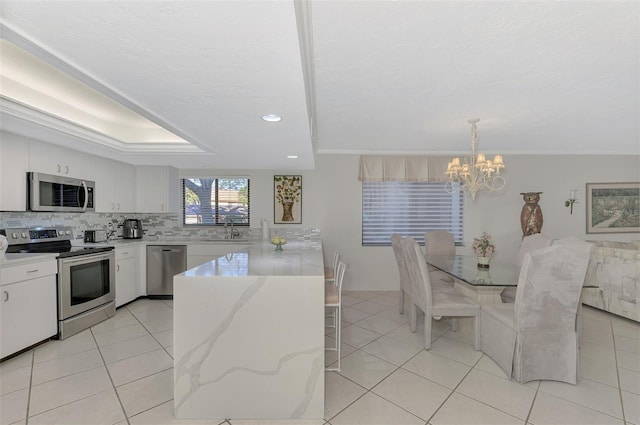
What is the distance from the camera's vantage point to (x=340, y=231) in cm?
489

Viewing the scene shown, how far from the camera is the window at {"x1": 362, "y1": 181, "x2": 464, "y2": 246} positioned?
16.3 feet

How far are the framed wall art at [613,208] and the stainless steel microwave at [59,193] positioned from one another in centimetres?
754

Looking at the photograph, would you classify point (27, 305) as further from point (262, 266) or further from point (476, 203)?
point (476, 203)

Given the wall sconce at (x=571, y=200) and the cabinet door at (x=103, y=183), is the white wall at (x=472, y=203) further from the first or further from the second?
the cabinet door at (x=103, y=183)

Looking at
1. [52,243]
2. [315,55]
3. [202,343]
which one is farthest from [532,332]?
[52,243]

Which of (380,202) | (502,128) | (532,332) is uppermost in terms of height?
(502,128)

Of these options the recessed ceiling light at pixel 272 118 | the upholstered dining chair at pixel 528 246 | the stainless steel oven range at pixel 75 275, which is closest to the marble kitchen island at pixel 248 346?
the recessed ceiling light at pixel 272 118

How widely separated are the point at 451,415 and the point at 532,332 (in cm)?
91

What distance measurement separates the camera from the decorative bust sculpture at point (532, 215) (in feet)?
15.0

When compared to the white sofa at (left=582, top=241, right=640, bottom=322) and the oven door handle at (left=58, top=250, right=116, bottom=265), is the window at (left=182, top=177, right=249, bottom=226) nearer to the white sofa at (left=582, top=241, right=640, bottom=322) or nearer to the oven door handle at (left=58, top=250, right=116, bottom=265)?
the oven door handle at (left=58, top=250, right=116, bottom=265)

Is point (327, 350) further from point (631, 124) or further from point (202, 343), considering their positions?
point (631, 124)

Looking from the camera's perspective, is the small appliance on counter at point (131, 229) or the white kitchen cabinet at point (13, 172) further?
the small appliance on counter at point (131, 229)

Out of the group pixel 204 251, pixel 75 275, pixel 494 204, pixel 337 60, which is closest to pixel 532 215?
pixel 494 204

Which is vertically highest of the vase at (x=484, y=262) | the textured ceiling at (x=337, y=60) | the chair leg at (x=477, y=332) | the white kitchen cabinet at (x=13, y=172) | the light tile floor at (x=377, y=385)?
the textured ceiling at (x=337, y=60)
